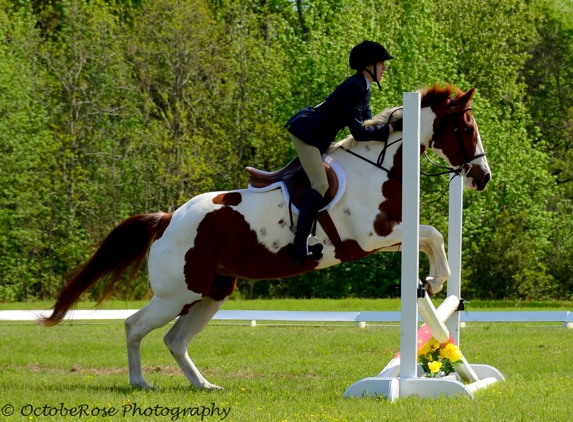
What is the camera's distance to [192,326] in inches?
366

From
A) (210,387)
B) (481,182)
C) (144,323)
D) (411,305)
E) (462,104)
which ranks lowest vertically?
(210,387)

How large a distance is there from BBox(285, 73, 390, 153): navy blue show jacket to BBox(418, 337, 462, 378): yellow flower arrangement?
1.91 meters

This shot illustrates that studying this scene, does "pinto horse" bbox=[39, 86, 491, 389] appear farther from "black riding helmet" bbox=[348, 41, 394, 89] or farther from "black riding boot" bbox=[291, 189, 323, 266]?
"black riding helmet" bbox=[348, 41, 394, 89]

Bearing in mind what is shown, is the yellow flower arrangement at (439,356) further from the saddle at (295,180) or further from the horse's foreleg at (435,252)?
the saddle at (295,180)

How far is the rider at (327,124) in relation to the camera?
827 centimetres

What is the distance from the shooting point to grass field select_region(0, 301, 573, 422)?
7.01 meters

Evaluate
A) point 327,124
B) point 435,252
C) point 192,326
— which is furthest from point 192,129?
point 435,252

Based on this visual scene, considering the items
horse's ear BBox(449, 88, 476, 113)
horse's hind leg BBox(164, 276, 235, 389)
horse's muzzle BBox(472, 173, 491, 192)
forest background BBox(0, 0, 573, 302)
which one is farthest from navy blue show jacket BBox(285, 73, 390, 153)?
forest background BBox(0, 0, 573, 302)

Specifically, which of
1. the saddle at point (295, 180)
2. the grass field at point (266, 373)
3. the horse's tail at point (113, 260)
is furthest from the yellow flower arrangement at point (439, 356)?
the horse's tail at point (113, 260)

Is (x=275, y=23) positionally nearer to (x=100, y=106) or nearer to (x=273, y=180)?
(x=100, y=106)

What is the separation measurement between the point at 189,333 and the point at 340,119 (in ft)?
8.73

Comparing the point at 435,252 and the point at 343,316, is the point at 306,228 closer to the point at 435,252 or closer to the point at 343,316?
the point at 435,252

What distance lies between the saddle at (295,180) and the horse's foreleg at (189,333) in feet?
4.60

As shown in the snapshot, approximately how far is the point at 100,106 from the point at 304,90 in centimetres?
781
